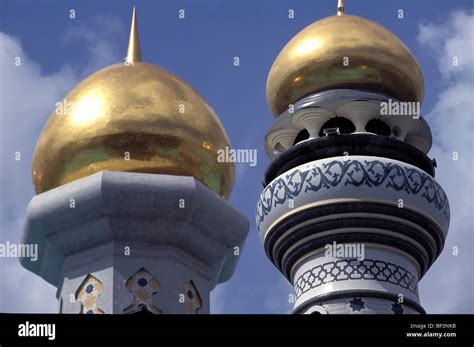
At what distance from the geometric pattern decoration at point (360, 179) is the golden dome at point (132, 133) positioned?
209 centimetres

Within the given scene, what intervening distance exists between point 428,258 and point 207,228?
11.3 feet

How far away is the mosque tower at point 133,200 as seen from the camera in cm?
938

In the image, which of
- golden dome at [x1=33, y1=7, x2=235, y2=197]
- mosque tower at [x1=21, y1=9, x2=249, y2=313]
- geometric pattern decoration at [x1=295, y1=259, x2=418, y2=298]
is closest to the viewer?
mosque tower at [x1=21, y1=9, x2=249, y2=313]

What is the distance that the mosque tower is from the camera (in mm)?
9383

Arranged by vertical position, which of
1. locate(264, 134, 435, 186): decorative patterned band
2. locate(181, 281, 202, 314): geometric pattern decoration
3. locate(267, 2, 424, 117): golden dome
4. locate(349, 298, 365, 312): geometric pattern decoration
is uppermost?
locate(267, 2, 424, 117): golden dome

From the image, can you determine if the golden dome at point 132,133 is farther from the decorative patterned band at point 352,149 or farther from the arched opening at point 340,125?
the arched opening at point 340,125

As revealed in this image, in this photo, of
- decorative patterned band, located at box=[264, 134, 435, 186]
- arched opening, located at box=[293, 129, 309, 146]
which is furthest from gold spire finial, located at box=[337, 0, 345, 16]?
decorative patterned band, located at box=[264, 134, 435, 186]

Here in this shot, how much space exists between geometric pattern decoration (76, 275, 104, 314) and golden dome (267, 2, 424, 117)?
432 centimetres

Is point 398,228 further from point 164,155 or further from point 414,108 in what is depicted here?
point 164,155

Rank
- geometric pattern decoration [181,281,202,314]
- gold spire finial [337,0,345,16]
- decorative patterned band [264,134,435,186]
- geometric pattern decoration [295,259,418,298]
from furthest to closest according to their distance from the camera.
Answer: gold spire finial [337,0,345,16], decorative patterned band [264,134,435,186], geometric pattern decoration [295,259,418,298], geometric pattern decoration [181,281,202,314]

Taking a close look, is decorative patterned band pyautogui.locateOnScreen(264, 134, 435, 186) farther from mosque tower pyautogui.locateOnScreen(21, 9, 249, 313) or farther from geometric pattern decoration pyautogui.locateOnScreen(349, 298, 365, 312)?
mosque tower pyautogui.locateOnScreen(21, 9, 249, 313)
